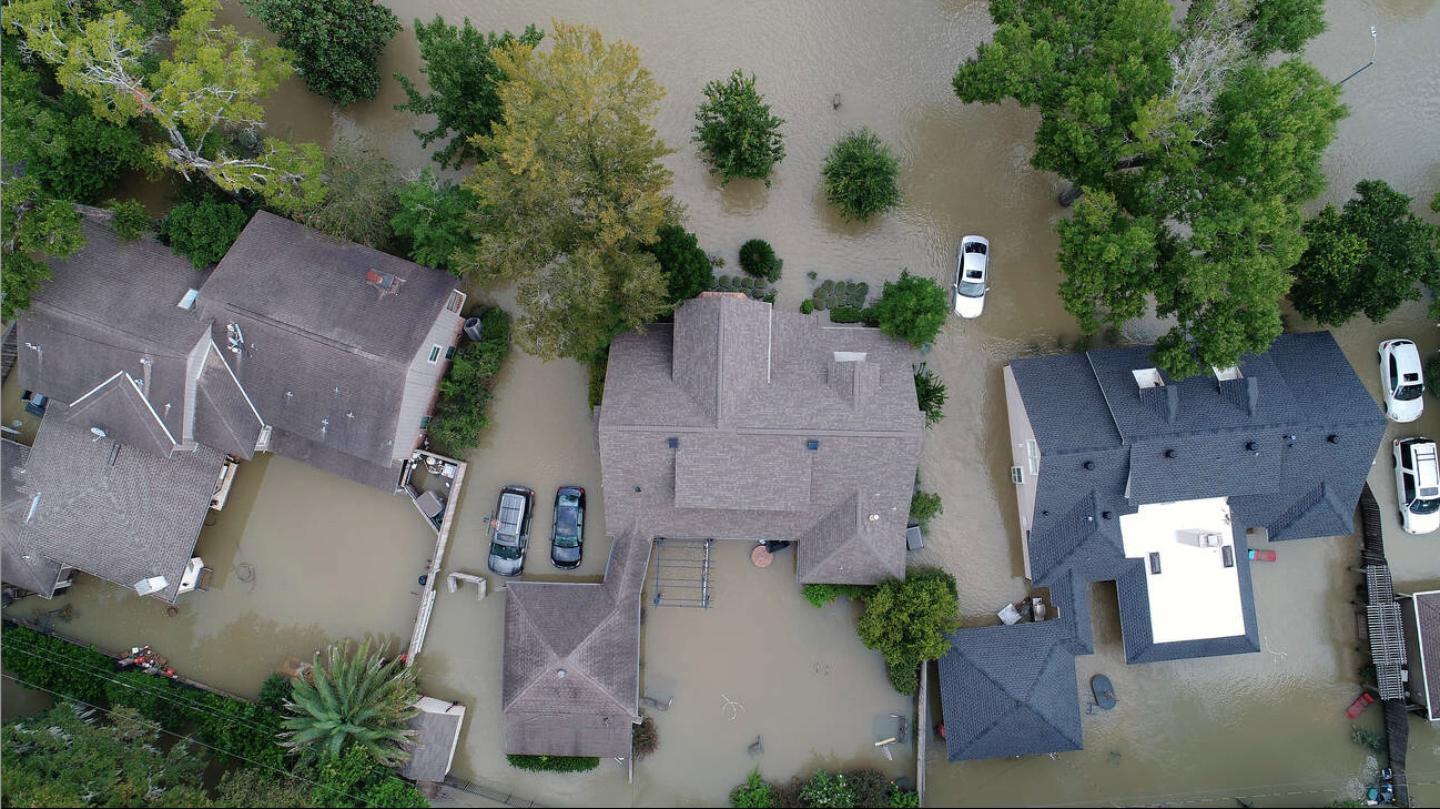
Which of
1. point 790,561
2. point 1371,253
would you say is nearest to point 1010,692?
point 790,561

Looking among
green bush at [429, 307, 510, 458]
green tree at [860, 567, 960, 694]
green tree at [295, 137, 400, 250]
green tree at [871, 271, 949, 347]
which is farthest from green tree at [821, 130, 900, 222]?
green tree at [295, 137, 400, 250]

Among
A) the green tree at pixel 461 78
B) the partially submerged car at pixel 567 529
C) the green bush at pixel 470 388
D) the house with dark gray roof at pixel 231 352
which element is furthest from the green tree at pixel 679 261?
the partially submerged car at pixel 567 529

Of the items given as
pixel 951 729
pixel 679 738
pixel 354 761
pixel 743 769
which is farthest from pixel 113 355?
pixel 951 729

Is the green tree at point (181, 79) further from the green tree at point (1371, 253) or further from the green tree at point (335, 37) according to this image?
the green tree at point (1371, 253)

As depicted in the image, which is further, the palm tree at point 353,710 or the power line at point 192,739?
the palm tree at point 353,710

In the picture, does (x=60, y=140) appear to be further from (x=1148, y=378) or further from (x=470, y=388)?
(x=1148, y=378)

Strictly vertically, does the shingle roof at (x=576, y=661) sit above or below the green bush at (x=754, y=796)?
above
